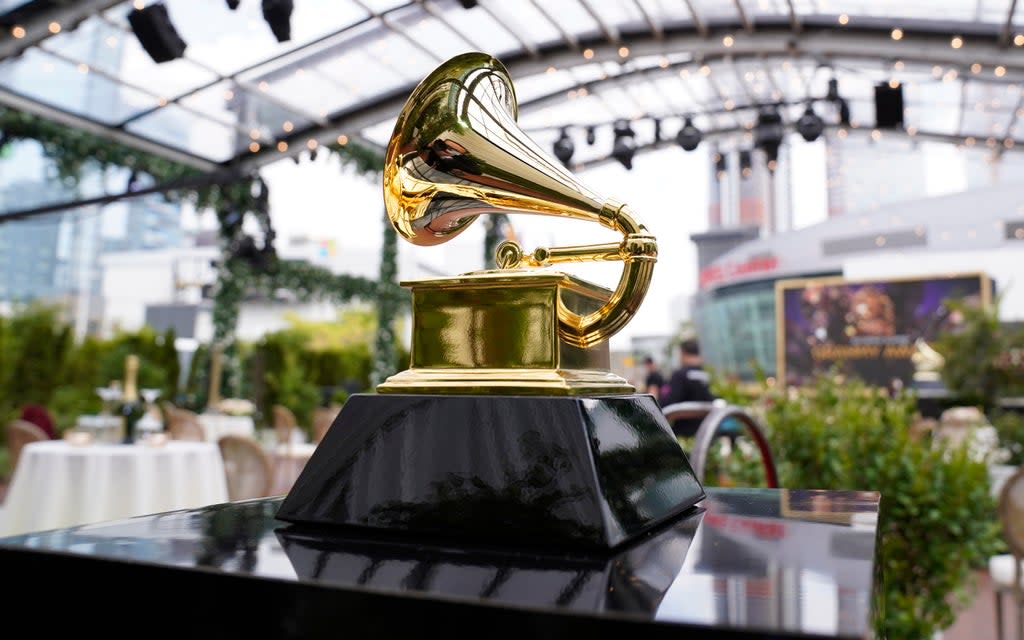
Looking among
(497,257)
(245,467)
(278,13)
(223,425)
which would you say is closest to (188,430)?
(223,425)

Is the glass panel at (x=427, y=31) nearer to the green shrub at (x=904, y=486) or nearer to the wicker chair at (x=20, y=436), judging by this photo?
the wicker chair at (x=20, y=436)

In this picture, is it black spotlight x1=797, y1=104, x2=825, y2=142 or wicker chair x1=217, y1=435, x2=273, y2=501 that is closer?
wicker chair x1=217, y1=435, x2=273, y2=501

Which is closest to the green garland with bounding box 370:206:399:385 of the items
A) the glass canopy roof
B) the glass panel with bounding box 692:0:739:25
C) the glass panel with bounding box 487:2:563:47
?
the glass canopy roof

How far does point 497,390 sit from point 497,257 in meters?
0.17

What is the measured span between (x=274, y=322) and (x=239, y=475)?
926cm

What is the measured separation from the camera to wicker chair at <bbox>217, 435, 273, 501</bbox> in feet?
15.6

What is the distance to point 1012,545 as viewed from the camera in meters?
3.09

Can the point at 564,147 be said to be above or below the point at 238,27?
below

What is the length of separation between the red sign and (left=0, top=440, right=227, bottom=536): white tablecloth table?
516 inches

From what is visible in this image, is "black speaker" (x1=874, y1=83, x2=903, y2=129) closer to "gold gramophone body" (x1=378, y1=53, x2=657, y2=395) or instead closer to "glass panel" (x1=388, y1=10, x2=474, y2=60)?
"glass panel" (x1=388, y1=10, x2=474, y2=60)

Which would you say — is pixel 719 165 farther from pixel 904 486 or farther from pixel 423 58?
pixel 904 486

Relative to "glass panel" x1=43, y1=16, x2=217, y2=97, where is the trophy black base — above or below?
below

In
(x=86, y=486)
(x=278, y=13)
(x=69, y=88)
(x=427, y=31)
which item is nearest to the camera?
(x=86, y=486)

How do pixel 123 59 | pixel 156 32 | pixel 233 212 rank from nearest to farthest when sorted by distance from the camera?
pixel 156 32 < pixel 123 59 < pixel 233 212
